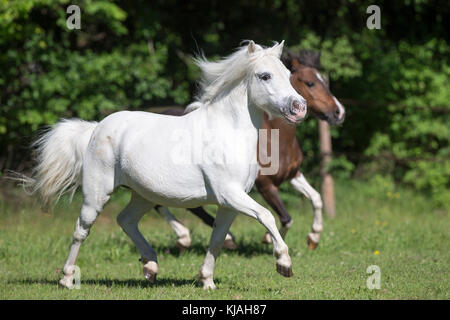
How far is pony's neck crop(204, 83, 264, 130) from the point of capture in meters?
5.13

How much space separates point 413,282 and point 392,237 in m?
2.82

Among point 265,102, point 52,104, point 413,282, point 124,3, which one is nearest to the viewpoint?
point 265,102

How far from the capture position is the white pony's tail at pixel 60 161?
5875 millimetres

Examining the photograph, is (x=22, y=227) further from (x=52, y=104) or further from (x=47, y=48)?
(x=47, y=48)

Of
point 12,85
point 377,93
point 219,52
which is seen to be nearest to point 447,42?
point 377,93

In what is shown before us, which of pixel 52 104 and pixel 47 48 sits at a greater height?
pixel 47 48

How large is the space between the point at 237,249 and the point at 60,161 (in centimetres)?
292

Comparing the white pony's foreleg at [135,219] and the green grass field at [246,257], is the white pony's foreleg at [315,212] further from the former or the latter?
the white pony's foreleg at [135,219]

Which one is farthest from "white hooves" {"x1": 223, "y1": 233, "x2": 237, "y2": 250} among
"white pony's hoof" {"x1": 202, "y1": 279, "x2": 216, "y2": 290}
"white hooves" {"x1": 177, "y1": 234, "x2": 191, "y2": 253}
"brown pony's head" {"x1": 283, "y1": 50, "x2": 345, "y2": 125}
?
"white pony's hoof" {"x1": 202, "y1": 279, "x2": 216, "y2": 290}

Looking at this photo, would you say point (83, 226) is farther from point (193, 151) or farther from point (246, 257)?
point (246, 257)

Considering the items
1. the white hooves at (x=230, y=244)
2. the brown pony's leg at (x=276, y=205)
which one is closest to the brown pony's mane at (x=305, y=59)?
the brown pony's leg at (x=276, y=205)

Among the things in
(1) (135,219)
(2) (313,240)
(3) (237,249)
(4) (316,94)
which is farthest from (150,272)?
(4) (316,94)

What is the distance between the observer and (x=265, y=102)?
5.03m

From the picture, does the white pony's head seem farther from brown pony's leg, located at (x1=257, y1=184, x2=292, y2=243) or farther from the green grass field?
brown pony's leg, located at (x1=257, y1=184, x2=292, y2=243)
